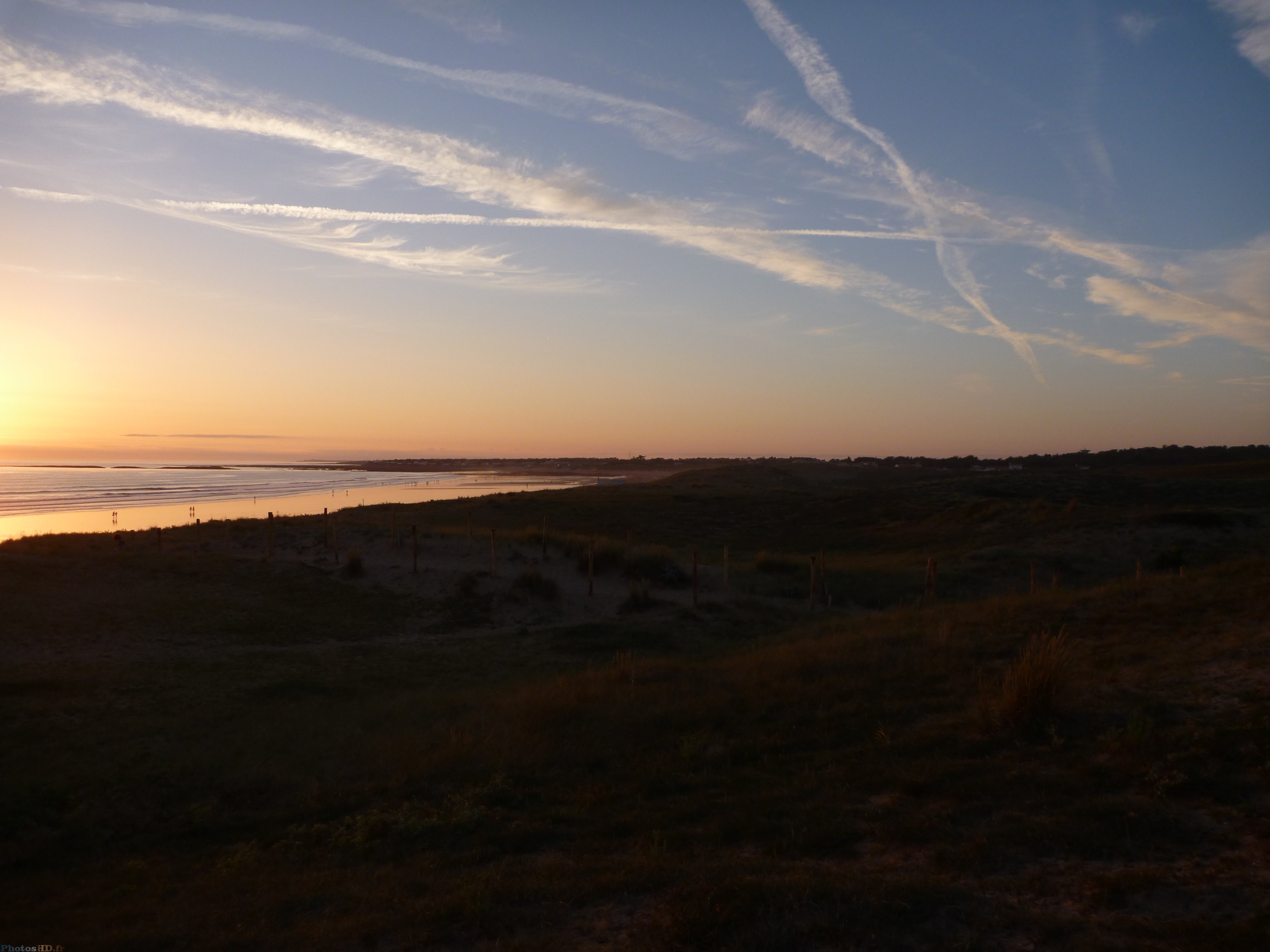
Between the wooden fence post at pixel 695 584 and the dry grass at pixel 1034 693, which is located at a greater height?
the dry grass at pixel 1034 693

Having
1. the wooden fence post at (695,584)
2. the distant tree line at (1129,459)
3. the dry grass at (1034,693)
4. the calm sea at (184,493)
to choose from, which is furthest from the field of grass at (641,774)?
the distant tree line at (1129,459)

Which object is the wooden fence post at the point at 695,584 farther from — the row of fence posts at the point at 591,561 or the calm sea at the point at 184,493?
the calm sea at the point at 184,493

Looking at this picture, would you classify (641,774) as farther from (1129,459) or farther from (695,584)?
(1129,459)

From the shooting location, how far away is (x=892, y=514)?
50.3m

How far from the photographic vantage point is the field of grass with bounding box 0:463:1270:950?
5.11m

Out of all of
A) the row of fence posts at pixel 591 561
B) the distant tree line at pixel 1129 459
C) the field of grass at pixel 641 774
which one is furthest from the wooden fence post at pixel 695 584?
the distant tree line at pixel 1129 459

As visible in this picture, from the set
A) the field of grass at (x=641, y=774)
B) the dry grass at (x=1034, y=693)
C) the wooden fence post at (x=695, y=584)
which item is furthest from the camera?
the wooden fence post at (x=695, y=584)

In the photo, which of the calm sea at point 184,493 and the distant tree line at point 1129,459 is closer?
the calm sea at point 184,493

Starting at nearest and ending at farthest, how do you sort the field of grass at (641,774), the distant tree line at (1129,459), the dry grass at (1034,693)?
1. the field of grass at (641,774)
2. the dry grass at (1034,693)
3. the distant tree line at (1129,459)

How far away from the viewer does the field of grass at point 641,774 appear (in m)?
5.11

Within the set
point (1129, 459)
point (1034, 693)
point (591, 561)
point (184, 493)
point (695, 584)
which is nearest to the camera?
point (1034, 693)

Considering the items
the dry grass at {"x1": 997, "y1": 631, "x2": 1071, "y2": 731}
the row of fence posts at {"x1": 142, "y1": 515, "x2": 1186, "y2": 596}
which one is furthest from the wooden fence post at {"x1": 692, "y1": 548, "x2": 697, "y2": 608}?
the dry grass at {"x1": 997, "y1": 631, "x2": 1071, "y2": 731}

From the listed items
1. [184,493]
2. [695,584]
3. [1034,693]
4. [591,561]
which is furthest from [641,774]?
[184,493]

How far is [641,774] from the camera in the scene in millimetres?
8906
